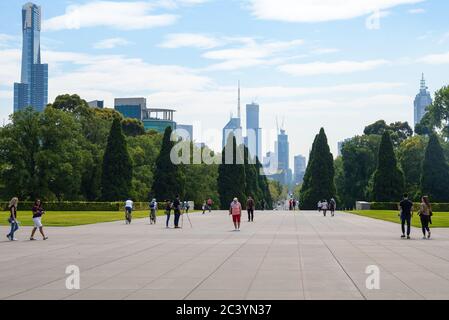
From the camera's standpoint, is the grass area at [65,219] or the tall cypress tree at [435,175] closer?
→ the grass area at [65,219]

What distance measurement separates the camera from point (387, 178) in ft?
281

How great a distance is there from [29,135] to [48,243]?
187ft

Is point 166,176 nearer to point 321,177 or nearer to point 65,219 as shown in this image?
point 321,177

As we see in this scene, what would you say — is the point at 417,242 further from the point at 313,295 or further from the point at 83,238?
the point at 313,295

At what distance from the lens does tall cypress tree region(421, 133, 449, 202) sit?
8381 cm

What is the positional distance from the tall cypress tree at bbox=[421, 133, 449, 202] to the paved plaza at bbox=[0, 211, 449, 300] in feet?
195

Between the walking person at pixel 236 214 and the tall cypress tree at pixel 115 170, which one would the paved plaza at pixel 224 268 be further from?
the tall cypress tree at pixel 115 170

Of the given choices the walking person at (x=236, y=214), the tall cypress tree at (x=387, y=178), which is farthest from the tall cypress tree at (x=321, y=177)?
the walking person at (x=236, y=214)

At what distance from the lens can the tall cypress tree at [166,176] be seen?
89.2 meters

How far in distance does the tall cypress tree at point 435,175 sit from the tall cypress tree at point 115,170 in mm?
36365

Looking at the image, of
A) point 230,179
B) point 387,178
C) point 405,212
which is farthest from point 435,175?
point 405,212
